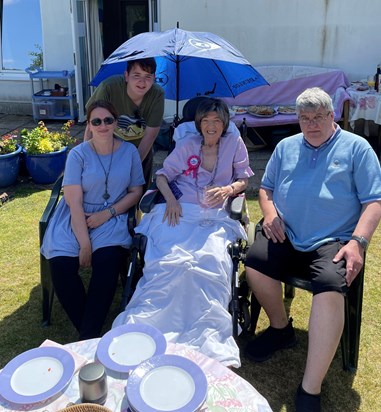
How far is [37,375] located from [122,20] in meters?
8.78

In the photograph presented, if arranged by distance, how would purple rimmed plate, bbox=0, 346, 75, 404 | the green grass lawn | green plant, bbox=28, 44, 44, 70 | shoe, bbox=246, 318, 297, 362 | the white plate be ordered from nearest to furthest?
purple rimmed plate, bbox=0, 346, 75, 404
the green grass lawn
shoe, bbox=246, 318, 297, 362
the white plate
green plant, bbox=28, 44, 44, 70

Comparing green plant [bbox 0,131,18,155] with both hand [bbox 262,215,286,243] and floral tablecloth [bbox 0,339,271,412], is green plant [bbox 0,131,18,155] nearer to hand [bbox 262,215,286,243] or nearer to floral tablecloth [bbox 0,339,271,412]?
hand [bbox 262,215,286,243]

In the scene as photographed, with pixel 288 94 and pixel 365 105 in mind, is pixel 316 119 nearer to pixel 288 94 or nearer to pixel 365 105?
pixel 365 105

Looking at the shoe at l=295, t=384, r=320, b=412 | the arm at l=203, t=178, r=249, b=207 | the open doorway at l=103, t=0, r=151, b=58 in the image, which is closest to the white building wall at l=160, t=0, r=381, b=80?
the open doorway at l=103, t=0, r=151, b=58

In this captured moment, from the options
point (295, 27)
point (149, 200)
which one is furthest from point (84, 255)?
point (295, 27)

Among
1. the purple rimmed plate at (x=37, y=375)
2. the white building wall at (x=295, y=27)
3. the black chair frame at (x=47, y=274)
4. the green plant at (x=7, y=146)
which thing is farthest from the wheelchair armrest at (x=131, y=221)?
the white building wall at (x=295, y=27)

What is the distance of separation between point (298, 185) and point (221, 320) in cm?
82

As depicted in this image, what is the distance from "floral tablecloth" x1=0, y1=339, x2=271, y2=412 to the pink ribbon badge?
4.81 feet

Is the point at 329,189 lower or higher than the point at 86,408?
higher

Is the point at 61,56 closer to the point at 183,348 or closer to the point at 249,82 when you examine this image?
the point at 249,82

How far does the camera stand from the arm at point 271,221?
2.45 meters

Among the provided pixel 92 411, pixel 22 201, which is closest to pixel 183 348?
pixel 92 411

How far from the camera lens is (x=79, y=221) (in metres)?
2.63

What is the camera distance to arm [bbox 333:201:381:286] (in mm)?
2174
